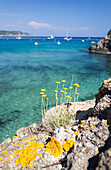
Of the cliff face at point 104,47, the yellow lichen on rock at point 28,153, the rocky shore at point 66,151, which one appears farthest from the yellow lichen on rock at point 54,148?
the cliff face at point 104,47

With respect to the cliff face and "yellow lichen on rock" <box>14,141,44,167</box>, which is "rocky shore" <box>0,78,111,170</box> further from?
the cliff face

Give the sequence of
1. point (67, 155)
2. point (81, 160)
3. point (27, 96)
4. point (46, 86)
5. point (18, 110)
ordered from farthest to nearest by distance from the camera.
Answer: point (46, 86)
point (27, 96)
point (18, 110)
point (67, 155)
point (81, 160)

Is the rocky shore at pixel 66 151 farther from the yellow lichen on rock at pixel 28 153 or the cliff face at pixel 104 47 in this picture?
the cliff face at pixel 104 47

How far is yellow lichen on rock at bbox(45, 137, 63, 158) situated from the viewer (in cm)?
242

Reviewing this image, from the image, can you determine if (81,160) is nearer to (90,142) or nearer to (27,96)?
(90,142)

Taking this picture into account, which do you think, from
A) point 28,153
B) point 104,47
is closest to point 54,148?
point 28,153

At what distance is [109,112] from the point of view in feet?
9.55

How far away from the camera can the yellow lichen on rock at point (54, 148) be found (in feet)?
7.94

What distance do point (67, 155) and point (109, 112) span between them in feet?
4.51

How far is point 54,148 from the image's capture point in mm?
2504

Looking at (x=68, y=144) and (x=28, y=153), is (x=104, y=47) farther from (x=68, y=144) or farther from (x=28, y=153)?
(x=28, y=153)

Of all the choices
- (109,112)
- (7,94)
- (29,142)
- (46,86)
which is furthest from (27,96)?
(109,112)

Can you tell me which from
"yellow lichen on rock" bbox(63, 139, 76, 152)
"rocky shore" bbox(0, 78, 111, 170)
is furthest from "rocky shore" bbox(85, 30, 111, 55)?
"yellow lichen on rock" bbox(63, 139, 76, 152)

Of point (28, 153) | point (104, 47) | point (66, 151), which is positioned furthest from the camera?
point (104, 47)
